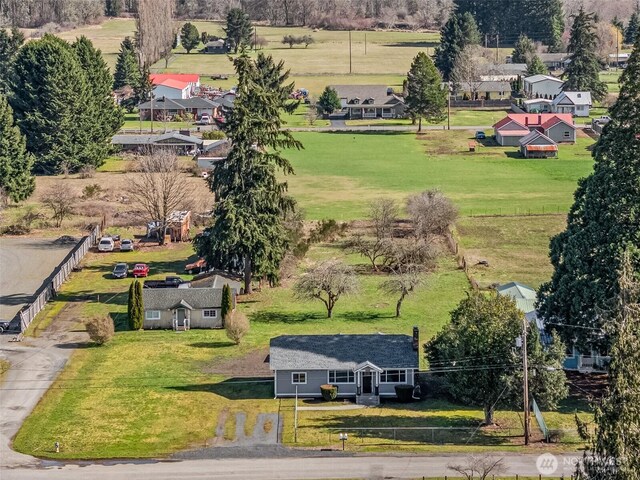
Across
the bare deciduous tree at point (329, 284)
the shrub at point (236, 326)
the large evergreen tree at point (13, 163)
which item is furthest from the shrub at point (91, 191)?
the shrub at point (236, 326)

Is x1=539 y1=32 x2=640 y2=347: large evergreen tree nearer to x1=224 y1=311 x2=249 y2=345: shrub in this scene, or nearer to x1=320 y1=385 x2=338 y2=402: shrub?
x1=320 y1=385 x2=338 y2=402: shrub

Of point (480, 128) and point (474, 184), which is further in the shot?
point (480, 128)

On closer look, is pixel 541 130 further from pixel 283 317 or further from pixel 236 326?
pixel 236 326

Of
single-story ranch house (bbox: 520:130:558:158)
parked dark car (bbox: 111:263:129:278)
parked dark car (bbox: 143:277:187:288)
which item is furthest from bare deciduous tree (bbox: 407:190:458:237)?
single-story ranch house (bbox: 520:130:558:158)

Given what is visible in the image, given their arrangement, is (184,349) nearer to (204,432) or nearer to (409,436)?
(204,432)

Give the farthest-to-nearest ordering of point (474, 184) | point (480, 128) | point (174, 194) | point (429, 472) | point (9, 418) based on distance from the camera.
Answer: point (480, 128)
point (474, 184)
point (174, 194)
point (9, 418)
point (429, 472)

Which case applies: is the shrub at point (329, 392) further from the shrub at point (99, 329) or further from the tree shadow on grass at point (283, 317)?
the shrub at point (99, 329)

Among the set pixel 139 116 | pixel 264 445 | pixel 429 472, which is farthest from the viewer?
pixel 139 116

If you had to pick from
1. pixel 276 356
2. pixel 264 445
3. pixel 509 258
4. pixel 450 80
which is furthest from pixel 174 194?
pixel 450 80
